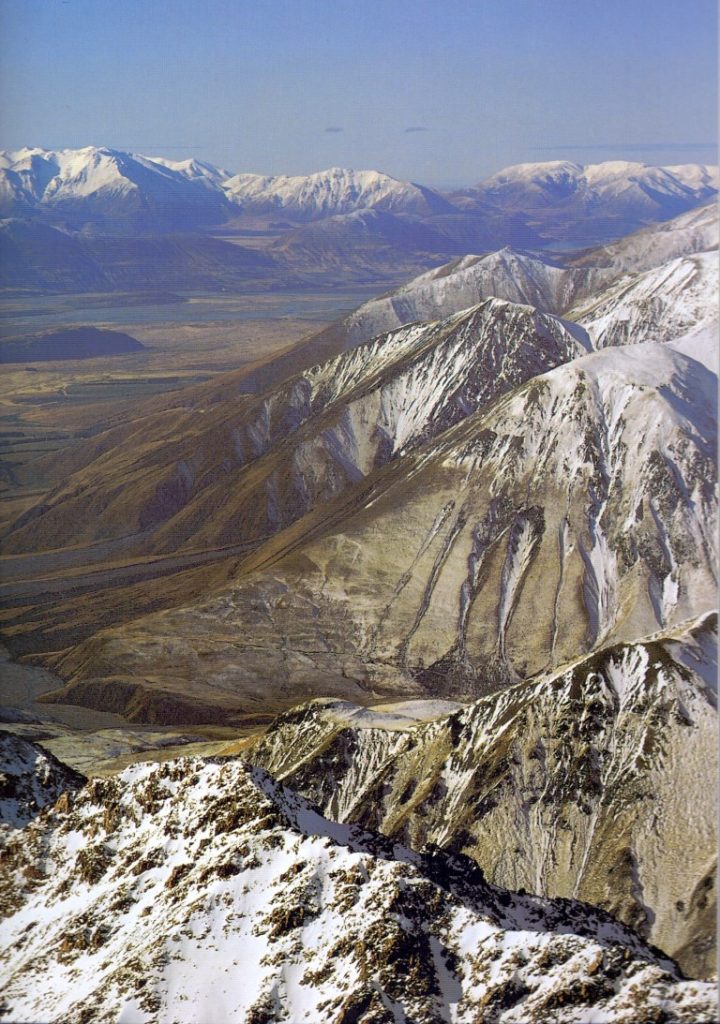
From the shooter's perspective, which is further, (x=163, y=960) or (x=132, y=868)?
(x=132, y=868)

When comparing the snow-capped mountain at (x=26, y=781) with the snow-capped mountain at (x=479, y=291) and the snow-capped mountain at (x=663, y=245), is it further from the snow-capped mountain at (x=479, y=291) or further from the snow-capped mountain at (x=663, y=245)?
the snow-capped mountain at (x=663, y=245)

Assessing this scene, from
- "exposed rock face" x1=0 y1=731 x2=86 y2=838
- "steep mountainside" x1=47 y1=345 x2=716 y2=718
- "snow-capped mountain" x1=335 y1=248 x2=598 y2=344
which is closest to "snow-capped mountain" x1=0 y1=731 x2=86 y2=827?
"exposed rock face" x1=0 y1=731 x2=86 y2=838

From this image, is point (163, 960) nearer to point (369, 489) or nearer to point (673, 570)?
point (673, 570)

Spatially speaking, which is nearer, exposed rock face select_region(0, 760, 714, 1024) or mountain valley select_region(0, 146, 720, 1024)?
exposed rock face select_region(0, 760, 714, 1024)

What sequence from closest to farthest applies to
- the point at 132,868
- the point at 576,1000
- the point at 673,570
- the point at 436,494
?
the point at 576,1000 < the point at 132,868 < the point at 673,570 < the point at 436,494

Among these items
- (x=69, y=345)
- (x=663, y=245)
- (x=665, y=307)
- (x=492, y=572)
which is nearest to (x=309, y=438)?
(x=665, y=307)

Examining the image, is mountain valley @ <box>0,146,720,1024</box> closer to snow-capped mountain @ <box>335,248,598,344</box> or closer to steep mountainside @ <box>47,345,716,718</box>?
steep mountainside @ <box>47,345,716,718</box>

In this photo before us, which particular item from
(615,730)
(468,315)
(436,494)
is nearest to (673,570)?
(436,494)
